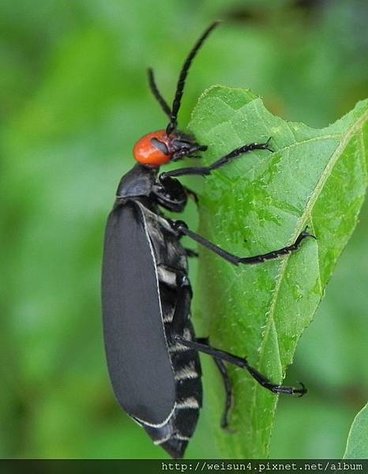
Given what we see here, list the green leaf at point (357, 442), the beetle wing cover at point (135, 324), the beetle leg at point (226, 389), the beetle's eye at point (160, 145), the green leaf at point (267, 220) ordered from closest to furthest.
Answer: the green leaf at point (357, 442), the green leaf at point (267, 220), the beetle leg at point (226, 389), the beetle wing cover at point (135, 324), the beetle's eye at point (160, 145)

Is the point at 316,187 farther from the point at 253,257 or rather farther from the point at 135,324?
the point at 135,324

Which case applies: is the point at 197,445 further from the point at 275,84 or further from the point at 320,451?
the point at 275,84

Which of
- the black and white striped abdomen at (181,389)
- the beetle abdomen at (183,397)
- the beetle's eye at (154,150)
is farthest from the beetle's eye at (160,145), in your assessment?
the beetle abdomen at (183,397)

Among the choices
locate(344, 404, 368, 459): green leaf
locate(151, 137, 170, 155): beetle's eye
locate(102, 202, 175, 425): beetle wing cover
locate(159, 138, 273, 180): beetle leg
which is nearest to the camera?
locate(344, 404, 368, 459): green leaf

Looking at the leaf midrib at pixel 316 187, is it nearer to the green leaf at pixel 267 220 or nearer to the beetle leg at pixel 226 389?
the green leaf at pixel 267 220

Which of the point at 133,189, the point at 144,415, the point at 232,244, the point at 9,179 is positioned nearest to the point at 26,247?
the point at 9,179

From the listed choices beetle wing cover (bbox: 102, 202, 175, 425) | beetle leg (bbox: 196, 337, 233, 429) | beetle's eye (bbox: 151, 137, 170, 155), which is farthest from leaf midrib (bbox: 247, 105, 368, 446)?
beetle's eye (bbox: 151, 137, 170, 155)

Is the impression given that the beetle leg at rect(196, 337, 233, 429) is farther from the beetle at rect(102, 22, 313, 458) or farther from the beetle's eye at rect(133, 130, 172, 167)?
the beetle's eye at rect(133, 130, 172, 167)
